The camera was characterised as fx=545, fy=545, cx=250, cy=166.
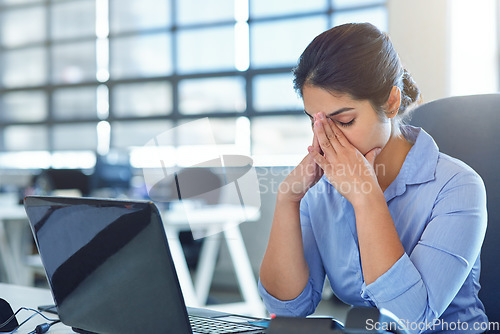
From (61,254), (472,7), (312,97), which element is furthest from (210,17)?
(61,254)

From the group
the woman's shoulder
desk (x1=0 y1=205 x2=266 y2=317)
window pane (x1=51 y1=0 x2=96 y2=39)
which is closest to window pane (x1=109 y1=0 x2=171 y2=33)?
window pane (x1=51 y1=0 x2=96 y2=39)

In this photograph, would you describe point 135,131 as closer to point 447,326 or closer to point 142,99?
point 142,99

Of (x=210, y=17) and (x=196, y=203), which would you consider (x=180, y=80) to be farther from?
(x=196, y=203)

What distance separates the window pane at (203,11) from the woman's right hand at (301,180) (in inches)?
146

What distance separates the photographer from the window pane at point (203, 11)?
4.63 m

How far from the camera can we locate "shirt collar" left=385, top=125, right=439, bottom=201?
1.05 meters

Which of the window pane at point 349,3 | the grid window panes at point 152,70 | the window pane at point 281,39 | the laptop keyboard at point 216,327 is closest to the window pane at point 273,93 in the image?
the grid window panes at point 152,70

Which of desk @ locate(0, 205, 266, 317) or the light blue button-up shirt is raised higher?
the light blue button-up shirt

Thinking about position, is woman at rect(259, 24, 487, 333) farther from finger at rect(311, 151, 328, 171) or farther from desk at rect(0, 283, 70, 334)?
desk at rect(0, 283, 70, 334)

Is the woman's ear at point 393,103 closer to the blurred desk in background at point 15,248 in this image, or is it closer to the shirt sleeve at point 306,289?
the shirt sleeve at point 306,289

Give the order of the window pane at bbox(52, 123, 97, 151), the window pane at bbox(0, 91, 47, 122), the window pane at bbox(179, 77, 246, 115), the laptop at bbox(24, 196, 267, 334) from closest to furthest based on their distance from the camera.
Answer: the laptop at bbox(24, 196, 267, 334)
the window pane at bbox(179, 77, 246, 115)
the window pane at bbox(52, 123, 97, 151)
the window pane at bbox(0, 91, 47, 122)

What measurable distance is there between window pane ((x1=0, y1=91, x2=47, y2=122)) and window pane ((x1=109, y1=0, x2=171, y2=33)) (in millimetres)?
1089

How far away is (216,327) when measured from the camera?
0.90 meters

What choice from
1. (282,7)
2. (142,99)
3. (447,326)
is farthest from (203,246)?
(447,326)
